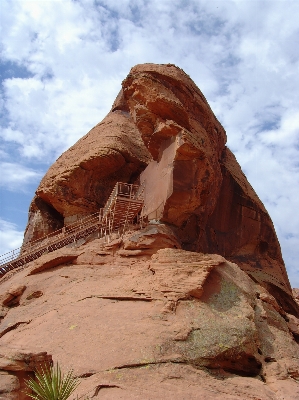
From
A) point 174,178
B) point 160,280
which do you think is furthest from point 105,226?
point 160,280

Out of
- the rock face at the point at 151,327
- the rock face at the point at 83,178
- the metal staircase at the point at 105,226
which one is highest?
the rock face at the point at 83,178

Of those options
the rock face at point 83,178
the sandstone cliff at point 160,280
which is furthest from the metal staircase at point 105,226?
the rock face at point 83,178

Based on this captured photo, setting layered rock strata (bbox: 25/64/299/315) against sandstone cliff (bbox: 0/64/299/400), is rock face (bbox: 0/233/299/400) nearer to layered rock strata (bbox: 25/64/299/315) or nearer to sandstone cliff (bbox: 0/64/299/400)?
sandstone cliff (bbox: 0/64/299/400)

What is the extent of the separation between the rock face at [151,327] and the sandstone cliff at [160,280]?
4 cm

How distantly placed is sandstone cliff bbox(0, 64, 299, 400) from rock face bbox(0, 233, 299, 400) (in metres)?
0.04

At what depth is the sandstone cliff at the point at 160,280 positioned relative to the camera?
924 centimetres

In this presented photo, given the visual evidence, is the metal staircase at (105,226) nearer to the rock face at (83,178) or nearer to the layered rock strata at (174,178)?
the layered rock strata at (174,178)

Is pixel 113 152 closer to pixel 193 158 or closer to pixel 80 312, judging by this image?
pixel 193 158

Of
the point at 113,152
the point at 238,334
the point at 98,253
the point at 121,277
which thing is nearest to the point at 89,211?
the point at 113,152

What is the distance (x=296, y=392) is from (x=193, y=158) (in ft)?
38.3

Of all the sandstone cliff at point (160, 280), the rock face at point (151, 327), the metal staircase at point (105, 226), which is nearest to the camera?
the rock face at point (151, 327)

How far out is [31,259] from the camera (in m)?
19.7

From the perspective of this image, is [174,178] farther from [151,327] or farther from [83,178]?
[151,327]

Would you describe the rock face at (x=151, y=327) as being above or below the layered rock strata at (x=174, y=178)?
below
